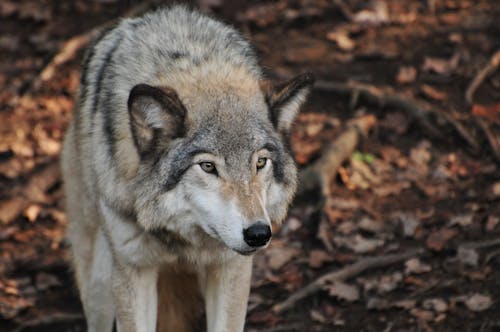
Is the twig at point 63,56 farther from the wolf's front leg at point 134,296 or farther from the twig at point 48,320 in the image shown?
the wolf's front leg at point 134,296

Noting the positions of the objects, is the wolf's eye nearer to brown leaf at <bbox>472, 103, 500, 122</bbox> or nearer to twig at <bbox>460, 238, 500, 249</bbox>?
twig at <bbox>460, 238, 500, 249</bbox>

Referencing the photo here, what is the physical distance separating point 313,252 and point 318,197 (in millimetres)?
739

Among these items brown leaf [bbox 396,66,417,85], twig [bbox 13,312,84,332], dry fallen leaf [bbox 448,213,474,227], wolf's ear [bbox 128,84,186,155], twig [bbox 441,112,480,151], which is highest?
wolf's ear [bbox 128,84,186,155]

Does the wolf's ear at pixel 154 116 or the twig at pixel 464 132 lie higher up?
the wolf's ear at pixel 154 116

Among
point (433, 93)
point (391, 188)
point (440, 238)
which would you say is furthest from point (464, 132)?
point (440, 238)

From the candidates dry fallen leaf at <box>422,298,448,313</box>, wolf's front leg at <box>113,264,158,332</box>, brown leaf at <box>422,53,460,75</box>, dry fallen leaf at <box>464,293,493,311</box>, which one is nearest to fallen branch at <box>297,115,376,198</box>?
brown leaf at <box>422,53,460,75</box>

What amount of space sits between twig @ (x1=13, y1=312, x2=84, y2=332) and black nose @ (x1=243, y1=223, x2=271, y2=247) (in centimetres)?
285

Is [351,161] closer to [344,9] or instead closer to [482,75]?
[482,75]

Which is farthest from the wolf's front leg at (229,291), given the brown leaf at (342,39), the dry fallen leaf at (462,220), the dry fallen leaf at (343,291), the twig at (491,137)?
the brown leaf at (342,39)

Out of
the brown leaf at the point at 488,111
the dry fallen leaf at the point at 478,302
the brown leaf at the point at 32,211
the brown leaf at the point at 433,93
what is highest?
the brown leaf at the point at 433,93

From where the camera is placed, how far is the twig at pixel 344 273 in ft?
20.2

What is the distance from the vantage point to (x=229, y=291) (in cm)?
487

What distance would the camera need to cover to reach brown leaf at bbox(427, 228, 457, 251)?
645 centimetres

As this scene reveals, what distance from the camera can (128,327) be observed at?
4.91 meters
